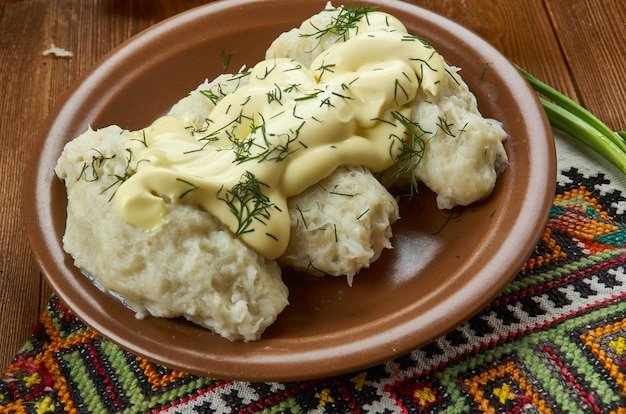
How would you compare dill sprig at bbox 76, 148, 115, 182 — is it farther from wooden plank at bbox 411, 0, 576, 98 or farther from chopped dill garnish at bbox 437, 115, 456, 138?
wooden plank at bbox 411, 0, 576, 98

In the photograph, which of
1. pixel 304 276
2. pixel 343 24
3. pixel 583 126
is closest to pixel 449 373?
pixel 304 276

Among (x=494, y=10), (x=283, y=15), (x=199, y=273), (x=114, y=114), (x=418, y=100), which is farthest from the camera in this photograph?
(x=494, y=10)

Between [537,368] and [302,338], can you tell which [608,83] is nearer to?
[537,368]

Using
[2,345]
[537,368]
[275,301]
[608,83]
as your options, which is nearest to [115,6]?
[2,345]

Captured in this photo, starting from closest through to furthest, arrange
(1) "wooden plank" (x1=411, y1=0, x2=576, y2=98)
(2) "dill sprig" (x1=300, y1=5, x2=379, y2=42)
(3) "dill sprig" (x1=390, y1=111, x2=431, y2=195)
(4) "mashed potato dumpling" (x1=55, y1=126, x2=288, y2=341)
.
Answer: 1. (4) "mashed potato dumpling" (x1=55, y1=126, x2=288, y2=341)
2. (3) "dill sprig" (x1=390, y1=111, x2=431, y2=195)
3. (2) "dill sprig" (x1=300, y1=5, x2=379, y2=42)
4. (1) "wooden plank" (x1=411, y1=0, x2=576, y2=98)

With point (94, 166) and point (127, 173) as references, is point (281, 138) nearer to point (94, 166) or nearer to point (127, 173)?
point (127, 173)

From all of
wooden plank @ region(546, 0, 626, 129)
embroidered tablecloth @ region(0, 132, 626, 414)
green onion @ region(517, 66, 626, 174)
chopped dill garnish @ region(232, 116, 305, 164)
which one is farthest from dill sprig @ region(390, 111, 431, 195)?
wooden plank @ region(546, 0, 626, 129)

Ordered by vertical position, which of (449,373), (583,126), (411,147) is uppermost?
(411,147)

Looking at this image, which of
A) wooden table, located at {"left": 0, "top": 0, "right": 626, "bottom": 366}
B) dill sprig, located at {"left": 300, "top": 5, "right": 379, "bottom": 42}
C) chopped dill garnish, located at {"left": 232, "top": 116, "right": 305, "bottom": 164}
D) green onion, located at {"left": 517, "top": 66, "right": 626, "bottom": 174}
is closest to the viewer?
chopped dill garnish, located at {"left": 232, "top": 116, "right": 305, "bottom": 164}
